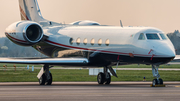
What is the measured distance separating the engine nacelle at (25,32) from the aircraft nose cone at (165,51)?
9948 mm

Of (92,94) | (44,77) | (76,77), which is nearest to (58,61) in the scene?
(44,77)

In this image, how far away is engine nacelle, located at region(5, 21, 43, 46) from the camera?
91.9 ft

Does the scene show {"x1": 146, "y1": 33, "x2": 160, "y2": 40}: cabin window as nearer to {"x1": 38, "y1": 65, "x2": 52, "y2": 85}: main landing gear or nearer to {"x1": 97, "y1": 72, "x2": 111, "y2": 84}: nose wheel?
{"x1": 97, "y1": 72, "x2": 111, "y2": 84}: nose wheel

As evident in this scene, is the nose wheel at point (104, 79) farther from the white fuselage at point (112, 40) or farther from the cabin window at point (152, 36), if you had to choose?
the cabin window at point (152, 36)

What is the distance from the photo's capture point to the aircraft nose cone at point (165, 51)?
910 inches

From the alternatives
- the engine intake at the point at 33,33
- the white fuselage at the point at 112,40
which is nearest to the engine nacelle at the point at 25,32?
the engine intake at the point at 33,33

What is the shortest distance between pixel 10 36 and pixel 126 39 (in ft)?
30.3

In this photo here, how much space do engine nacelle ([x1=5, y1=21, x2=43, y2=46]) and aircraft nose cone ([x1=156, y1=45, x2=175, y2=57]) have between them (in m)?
9.95

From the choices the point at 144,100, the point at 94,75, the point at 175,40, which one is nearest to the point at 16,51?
the point at 175,40

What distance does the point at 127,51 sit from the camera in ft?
82.2

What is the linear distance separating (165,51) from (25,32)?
10.7 meters

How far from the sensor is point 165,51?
2320 cm

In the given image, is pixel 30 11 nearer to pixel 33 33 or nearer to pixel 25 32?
pixel 33 33

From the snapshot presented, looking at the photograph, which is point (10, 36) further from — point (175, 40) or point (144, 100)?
point (175, 40)
